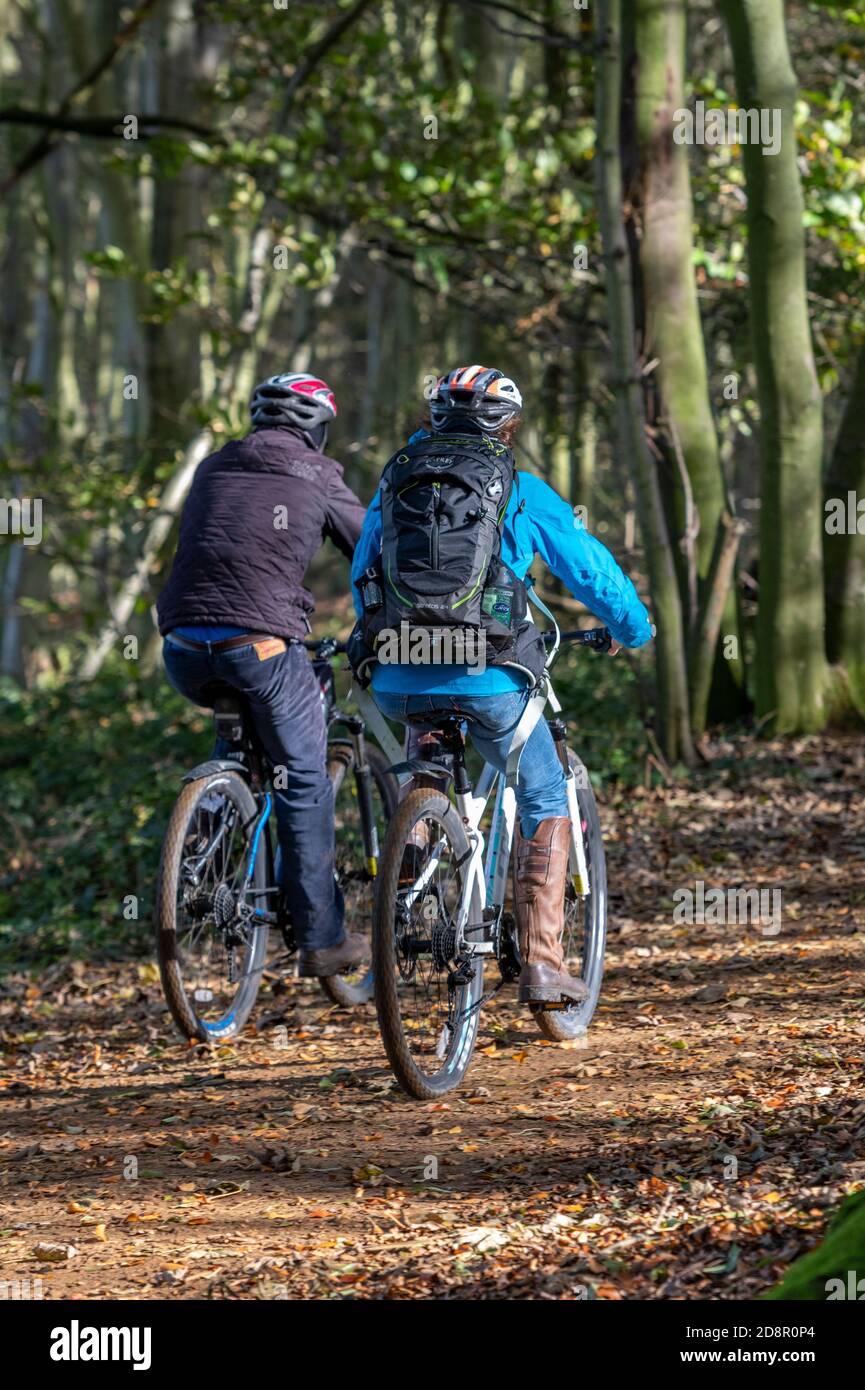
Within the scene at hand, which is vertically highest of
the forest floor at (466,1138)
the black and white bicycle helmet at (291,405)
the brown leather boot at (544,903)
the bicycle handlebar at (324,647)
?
the black and white bicycle helmet at (291,405)

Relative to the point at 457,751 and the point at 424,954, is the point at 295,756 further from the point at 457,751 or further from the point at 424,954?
the point at 424,954

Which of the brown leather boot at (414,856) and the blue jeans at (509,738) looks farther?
the blue jeans at (509,738)

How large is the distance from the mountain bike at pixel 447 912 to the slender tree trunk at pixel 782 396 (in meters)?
4.29

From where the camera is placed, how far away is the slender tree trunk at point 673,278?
9.45 metres

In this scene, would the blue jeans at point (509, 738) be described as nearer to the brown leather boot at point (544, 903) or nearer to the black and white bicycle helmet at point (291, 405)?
the brown leather boot at point (544, 903)

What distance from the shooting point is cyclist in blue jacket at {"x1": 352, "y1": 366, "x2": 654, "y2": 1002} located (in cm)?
493

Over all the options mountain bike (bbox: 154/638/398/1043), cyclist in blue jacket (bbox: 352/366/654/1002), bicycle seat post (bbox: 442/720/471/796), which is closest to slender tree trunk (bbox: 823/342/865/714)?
mountain bike (bbox: 154/638/398/1043)

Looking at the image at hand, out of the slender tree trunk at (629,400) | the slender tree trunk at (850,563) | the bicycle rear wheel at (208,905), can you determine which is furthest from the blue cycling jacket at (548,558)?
the slender tree trunk at (850,563)

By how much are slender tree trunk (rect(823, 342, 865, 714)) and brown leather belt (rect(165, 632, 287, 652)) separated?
16.9ft

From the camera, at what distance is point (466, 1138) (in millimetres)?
4719

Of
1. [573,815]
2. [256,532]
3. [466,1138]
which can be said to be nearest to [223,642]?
[256,532]

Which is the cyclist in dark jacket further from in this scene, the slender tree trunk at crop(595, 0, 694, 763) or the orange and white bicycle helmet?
the slender tree trunk at crop(595, 0, 694, 763)
